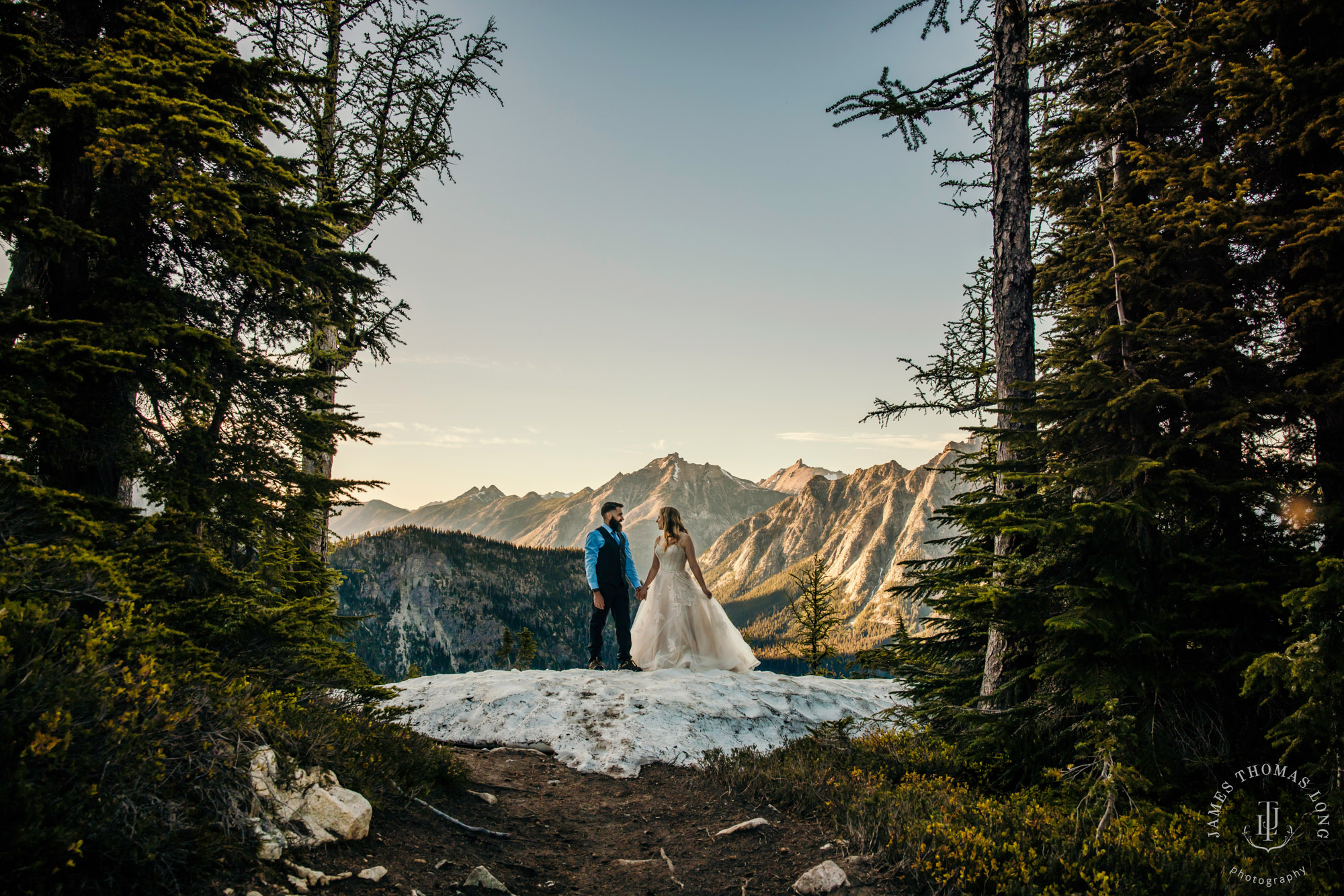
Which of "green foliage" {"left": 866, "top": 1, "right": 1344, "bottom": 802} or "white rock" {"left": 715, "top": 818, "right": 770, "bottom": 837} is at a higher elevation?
"green foliage" {"left": 866, "top": 1, "right": 1344, "bottom": 802}

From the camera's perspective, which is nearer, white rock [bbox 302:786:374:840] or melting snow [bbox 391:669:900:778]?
white rock [bbox 302:786:374:840]

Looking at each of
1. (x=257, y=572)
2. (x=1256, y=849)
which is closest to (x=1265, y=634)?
(x=1256, y=849)

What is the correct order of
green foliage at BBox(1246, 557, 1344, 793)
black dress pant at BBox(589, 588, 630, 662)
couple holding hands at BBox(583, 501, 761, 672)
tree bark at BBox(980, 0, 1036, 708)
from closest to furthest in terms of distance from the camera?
green foliage at BBox(1246, 557, 1344, 793) < tree bark at BBox(980, 0, 1036, 708) < black dress pant at BBox(589, 588, 630, 662) < couple holding hands at BBox(583, 501, 761, 672)

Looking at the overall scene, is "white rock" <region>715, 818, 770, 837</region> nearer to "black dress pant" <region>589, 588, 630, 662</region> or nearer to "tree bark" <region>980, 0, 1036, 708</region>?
"tree bark" <region>980, 0, 1036, 708</region>

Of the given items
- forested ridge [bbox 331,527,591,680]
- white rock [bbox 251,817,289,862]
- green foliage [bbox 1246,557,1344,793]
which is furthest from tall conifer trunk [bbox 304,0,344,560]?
forested ridge [bbox 331,527,591,680]

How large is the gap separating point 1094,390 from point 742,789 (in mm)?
5407

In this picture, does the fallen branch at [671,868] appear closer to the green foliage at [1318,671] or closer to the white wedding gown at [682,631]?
the green foliage at [1318,671]

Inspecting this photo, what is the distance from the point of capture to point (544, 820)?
553cm

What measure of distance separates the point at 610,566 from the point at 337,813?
6793 mm

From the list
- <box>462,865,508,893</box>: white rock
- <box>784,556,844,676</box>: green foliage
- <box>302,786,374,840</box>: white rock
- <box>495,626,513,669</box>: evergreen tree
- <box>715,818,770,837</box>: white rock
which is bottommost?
<box>495,626,513,669</box>: evergreen tree

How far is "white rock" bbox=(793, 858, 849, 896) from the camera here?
4152mm

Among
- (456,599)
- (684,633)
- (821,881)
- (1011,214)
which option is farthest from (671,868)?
(456,599)

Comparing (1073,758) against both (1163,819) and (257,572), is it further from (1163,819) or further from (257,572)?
(257,572)

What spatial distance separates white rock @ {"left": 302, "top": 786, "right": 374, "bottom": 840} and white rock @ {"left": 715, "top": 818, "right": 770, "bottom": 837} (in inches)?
113
